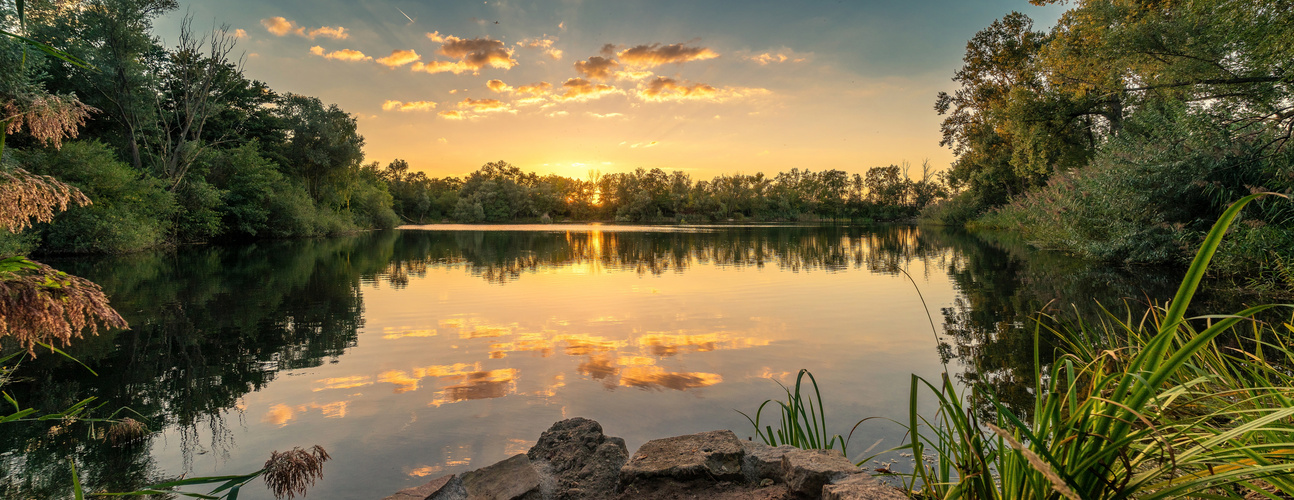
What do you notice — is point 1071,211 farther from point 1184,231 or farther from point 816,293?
point 816,293

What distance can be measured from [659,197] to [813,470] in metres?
109

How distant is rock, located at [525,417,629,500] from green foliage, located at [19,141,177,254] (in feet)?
78.1

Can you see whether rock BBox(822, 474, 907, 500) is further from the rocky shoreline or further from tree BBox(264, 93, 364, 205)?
tree BBox(264, 93, 364, 205)

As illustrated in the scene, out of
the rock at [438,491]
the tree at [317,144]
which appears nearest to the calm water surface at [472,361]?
the rock at [438,491]

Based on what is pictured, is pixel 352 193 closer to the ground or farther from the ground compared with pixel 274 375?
farther from the ground

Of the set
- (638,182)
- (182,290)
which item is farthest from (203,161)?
(638,182)

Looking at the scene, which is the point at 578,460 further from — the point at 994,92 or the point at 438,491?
the point at 994,92

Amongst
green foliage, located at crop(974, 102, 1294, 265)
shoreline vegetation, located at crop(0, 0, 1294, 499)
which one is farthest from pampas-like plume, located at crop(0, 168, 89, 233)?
green foliage, located at crop(974, 102, 1294, 265)

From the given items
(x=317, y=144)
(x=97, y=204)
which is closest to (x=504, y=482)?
(x=97, y=204)

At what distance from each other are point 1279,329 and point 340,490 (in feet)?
42.9

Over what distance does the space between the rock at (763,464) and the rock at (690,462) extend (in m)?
0.06

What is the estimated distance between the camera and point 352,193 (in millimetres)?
55062

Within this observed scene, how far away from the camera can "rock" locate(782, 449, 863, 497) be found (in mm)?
2805

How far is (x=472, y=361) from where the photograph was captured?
7.11 m
